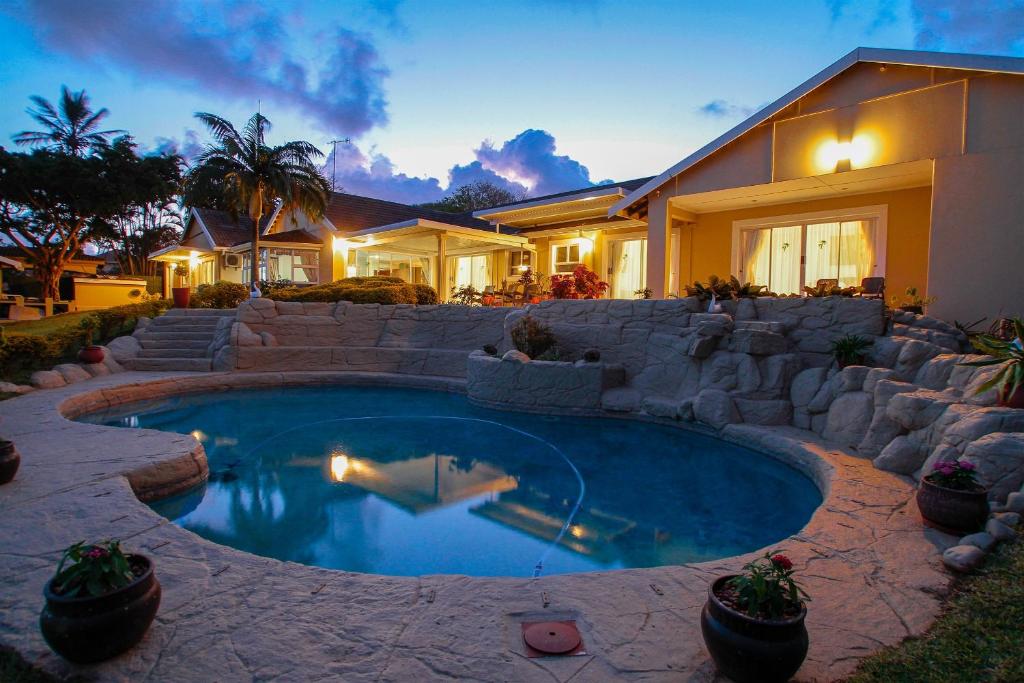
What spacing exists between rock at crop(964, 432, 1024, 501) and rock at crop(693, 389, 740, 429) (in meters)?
3.57

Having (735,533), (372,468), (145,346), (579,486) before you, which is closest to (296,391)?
(145,346)

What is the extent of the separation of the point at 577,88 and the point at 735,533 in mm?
12676

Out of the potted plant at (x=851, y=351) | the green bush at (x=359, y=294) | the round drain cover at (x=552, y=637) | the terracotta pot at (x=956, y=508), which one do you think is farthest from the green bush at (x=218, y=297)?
the terracotta pot at (x=956, y=508)

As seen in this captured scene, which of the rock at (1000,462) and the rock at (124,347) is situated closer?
the rock at (1000,462)

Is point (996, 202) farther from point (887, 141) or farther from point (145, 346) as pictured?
point (145, 346)

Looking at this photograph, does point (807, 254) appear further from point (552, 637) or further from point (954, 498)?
point (552, 637)

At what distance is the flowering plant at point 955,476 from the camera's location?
12.6 feet

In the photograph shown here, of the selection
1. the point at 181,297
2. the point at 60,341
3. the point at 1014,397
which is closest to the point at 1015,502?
the point at 1014,397

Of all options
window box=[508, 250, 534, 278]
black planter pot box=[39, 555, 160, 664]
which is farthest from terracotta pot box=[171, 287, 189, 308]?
black planter pot box=[39, 555, 160, 664]

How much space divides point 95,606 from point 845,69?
11968mm

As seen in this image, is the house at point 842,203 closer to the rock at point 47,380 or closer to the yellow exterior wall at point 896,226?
the yellow exterior wall at point 896,226

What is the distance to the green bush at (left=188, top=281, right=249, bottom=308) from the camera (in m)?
15.8

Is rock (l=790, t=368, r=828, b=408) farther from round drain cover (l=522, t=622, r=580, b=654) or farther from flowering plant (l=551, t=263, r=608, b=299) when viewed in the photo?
round drain cover (l=522, t=622, r=580, b=654)

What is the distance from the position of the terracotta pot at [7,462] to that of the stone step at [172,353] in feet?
28.9
